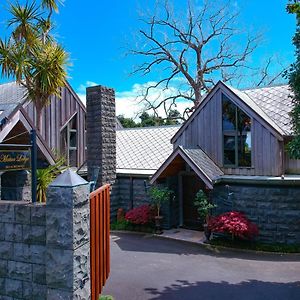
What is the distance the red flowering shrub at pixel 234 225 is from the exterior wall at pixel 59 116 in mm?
8894

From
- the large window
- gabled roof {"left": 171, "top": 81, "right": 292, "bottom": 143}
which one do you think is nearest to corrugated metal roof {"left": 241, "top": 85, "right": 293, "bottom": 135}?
gabled roof {"left": 171, "top": 81, "right": 292, "bottom": 143}

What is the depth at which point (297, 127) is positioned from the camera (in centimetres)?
743

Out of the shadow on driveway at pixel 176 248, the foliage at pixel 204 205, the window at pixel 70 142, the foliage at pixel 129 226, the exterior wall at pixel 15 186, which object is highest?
the window at pixel 70 142

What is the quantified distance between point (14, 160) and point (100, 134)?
8.83 meters

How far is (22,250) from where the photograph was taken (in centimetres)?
491

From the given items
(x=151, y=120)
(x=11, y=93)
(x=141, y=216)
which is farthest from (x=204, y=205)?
(x=151, y=120)

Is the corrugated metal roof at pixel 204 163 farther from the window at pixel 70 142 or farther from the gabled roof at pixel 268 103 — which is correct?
the window at pixel 70 142

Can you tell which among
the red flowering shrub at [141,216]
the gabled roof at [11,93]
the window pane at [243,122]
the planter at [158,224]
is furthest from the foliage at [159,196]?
the gabled roof at [11,93]

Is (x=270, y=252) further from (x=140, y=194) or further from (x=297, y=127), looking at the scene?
(x=140, y=194)

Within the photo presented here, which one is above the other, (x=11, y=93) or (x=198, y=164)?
(x=11, y=93)

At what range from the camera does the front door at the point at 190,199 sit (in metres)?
13.6

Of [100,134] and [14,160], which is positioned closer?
[14,160]

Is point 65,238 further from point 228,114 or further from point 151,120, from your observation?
point 151,120

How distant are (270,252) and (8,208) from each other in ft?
27.4
